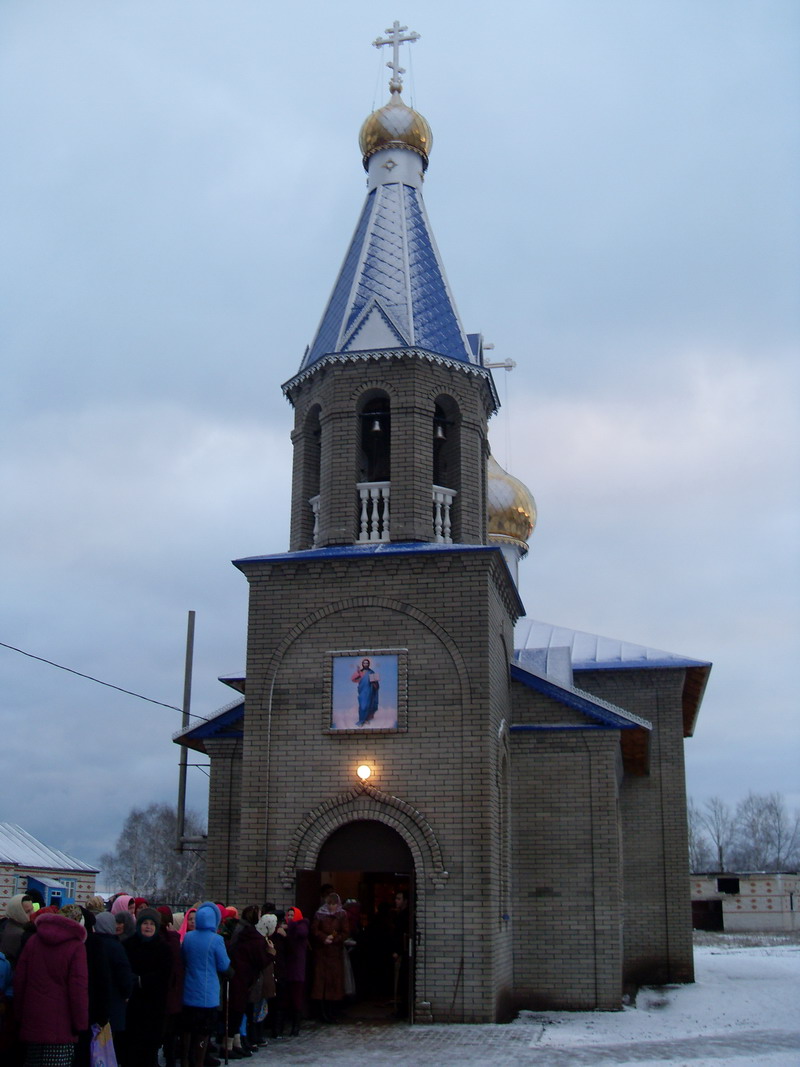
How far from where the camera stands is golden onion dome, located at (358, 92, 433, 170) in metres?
16.4

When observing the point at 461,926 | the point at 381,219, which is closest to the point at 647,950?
the point at 461,926

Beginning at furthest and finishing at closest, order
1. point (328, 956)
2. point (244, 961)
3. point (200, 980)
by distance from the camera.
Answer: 1. point (328, 956)
2. point (244, 961)
3. point (200, 980)

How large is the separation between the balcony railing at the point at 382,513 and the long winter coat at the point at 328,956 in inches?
179

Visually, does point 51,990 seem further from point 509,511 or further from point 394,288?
point 509,511

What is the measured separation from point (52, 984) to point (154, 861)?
5178cm

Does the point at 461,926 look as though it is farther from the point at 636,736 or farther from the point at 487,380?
the point at 487,380

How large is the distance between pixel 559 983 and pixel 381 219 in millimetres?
10541

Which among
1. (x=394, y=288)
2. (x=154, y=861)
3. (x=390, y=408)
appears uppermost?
(x=394, y=288)

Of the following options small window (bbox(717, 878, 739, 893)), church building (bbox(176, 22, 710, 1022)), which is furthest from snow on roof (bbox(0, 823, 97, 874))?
small window (bbox(717, 878, 739, 893))

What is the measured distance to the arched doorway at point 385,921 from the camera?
1227 centimetres

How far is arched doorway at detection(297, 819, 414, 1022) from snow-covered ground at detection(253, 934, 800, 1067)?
945mm

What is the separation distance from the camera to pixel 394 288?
49.4ft

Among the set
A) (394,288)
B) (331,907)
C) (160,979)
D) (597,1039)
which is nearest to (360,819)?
(331,907)

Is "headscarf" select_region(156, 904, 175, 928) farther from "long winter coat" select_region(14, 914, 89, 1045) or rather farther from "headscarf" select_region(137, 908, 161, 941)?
"long winter coat" select_region(14, 914, 89, 1045)
